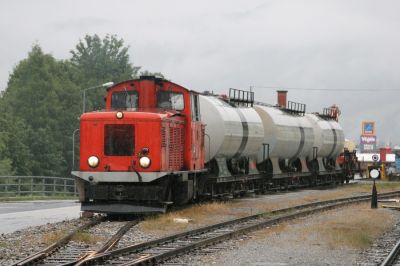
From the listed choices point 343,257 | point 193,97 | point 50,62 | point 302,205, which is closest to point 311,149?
point 302,205

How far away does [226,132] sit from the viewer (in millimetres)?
26500

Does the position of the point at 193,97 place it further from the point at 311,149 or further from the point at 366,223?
the point at 311,149

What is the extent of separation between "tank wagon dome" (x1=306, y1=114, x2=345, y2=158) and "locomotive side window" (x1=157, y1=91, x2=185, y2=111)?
20.3 m

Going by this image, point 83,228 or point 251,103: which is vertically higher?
point 251,103

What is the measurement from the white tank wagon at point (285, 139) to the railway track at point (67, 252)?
18247 millimetres

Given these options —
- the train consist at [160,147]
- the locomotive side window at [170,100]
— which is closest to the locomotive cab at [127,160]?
the train consist at [160,147]

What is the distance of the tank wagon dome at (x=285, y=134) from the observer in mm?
34031

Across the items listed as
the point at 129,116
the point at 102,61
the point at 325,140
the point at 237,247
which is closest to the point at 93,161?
the point at 129,116

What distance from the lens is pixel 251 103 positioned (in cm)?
3266

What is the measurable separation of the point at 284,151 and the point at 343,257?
2245 cm

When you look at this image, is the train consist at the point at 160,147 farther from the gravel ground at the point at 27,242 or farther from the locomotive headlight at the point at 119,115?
the gravel ground at the point at 27,242

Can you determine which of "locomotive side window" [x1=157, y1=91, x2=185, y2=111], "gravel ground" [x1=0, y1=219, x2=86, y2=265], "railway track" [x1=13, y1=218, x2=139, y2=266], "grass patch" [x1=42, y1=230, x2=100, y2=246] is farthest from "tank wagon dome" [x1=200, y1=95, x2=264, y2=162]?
"grass patch" [x1=42, y1=230, x2=100, y2=246]

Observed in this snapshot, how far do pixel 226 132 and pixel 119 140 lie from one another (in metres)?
7.19

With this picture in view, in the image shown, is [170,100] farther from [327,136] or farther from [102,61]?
[102,61]
